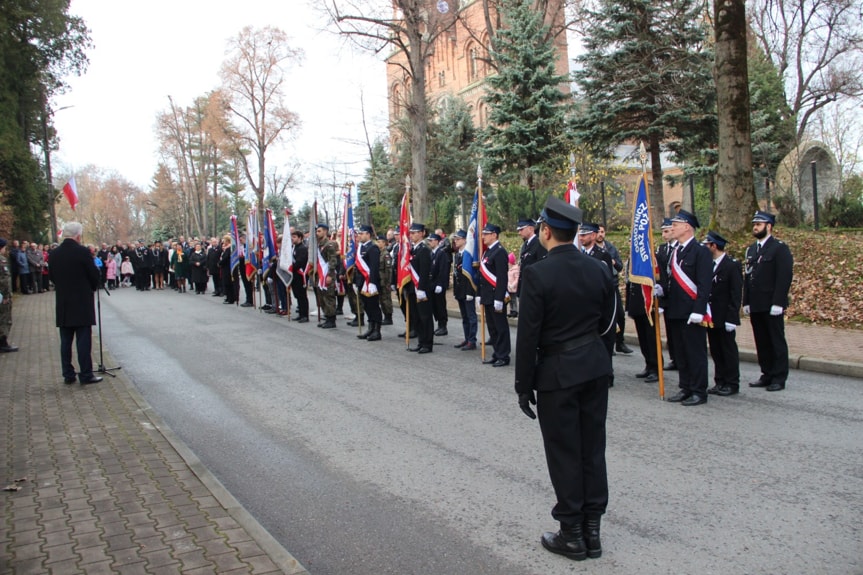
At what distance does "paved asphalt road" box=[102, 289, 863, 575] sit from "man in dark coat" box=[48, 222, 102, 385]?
0.88m

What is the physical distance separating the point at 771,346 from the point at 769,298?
1.92 ft


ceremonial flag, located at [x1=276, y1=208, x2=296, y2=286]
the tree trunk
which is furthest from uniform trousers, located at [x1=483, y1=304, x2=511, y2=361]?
the tree trunk

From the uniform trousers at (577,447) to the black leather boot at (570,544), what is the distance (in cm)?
4

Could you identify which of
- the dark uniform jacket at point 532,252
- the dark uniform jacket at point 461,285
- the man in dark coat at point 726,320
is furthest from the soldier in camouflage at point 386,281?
the man in dark coat at point 726,320

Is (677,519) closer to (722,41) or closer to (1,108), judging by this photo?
(722,41)

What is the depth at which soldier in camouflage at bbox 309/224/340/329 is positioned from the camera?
14.9 meters

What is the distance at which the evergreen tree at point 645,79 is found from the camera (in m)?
25.5

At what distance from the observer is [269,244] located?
57.0 feet

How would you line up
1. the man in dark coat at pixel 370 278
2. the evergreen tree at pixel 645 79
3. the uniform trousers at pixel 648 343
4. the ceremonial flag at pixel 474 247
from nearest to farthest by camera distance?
the uniform trousers at pixel 648 343 < the ceremonial flag at pixel 474 247 < the man in dark coat at pixel 370 278 < the evergreen tree at pixel 645 79

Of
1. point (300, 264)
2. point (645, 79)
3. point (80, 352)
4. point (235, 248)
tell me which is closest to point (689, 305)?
point (80, 352)

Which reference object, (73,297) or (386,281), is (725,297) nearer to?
(386,281)

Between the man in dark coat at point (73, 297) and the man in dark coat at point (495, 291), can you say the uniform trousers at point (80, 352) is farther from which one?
the man in dark coat at point (495, 291)

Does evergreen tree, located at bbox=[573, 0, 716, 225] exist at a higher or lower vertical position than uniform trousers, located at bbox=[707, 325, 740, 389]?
higher

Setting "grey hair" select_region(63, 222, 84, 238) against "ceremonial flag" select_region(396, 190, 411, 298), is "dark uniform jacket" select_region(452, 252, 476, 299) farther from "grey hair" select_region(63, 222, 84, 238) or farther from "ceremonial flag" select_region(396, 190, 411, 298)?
"grey hair" select_region(63, 222, 84, 238)
